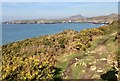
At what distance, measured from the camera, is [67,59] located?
1938 centimetres

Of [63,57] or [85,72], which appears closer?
[85,72]

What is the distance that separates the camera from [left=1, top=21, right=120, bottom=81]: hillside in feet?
52.0

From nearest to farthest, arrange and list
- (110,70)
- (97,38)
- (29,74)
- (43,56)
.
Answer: (29,74) < (110,70) < (43,56) < (97,38)

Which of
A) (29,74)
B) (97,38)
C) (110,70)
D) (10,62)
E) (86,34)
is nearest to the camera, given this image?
(29,74)

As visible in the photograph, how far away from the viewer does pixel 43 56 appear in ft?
65.1

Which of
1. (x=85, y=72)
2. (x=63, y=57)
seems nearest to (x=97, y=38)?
(x=63, y=57)

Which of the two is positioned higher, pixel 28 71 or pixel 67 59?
pixel 28 71

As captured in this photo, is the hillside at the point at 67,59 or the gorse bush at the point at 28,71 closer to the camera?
the gorse bush at the point at 28,71

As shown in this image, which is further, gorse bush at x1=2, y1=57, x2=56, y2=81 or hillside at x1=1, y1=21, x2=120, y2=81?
hillside at x1=1, y1=21, x2=120, y2=81

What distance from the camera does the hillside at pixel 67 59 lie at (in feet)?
52.0

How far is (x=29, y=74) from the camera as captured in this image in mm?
15258

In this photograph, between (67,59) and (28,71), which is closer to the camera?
(28,71)

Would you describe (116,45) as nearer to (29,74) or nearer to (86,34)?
(86,34)

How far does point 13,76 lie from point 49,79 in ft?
5.89
